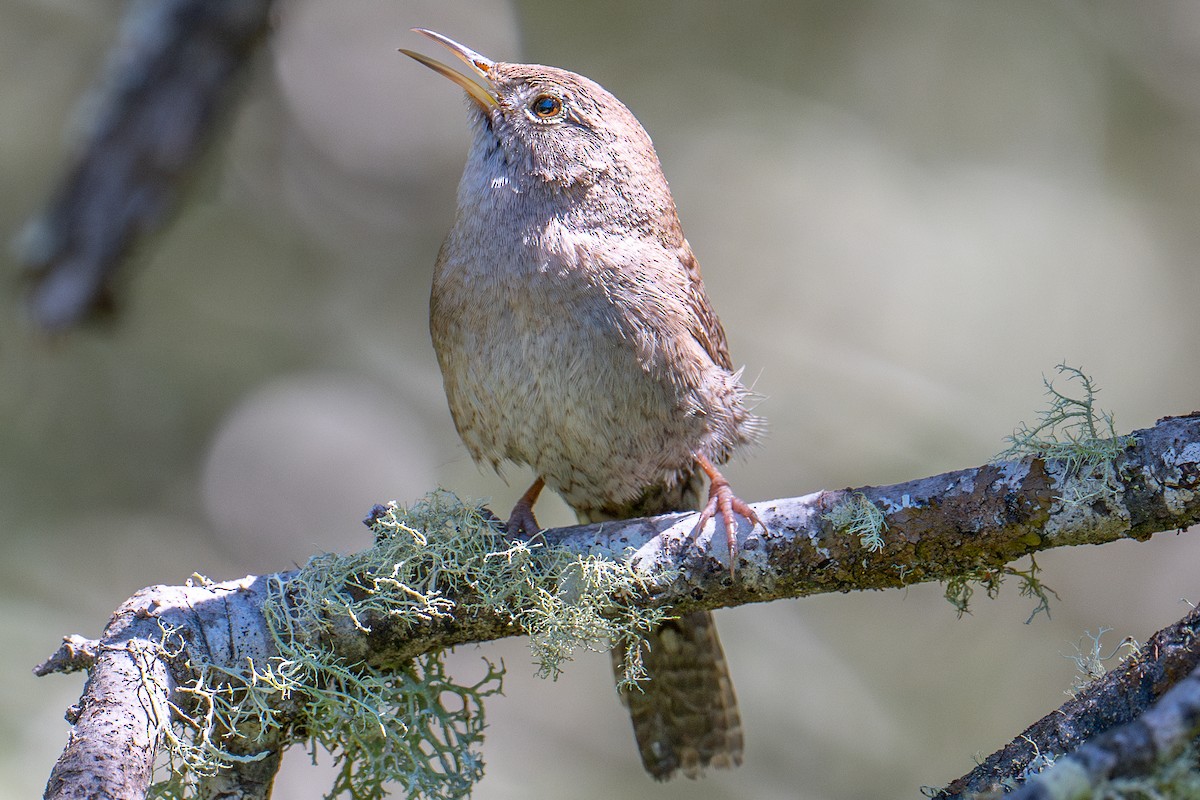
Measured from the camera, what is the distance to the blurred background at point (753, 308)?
218 inches

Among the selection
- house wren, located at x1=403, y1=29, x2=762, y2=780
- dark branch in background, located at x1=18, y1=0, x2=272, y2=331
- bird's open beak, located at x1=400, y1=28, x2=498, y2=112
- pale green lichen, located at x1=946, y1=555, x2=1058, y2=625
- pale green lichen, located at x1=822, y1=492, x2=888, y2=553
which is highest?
dark branch in background, located at x1=18, y1=0, x2=272, y2=331

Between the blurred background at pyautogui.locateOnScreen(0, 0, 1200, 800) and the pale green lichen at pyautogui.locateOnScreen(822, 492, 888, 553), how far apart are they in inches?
123

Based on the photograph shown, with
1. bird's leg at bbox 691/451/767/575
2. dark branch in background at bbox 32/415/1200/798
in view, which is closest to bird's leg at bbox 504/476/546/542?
dark branch in background at bbox 32/415/1200/798

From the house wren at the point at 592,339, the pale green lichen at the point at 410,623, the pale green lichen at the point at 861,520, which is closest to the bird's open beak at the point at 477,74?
the house wren at the point at 592,339

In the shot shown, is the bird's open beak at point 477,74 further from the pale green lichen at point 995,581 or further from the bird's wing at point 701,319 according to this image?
the pale green lichen at point 995,581

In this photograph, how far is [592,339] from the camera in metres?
2.77

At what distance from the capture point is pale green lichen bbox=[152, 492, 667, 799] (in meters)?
2.35

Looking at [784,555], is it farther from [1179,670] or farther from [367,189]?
[367,189]

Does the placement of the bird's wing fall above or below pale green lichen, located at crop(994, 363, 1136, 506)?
above

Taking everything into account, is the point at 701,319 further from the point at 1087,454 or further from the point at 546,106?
the point at 1087,454

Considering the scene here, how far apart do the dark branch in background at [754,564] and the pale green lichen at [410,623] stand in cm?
3

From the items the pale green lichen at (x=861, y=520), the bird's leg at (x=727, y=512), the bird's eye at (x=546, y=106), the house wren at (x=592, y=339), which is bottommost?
the pale green lichen at (x=861, y=520)

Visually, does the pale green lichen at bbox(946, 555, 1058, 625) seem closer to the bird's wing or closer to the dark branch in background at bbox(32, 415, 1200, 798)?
the dark branch in background at bbox(32, 415, 1200, 798)

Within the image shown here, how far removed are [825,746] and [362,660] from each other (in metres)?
3.60
